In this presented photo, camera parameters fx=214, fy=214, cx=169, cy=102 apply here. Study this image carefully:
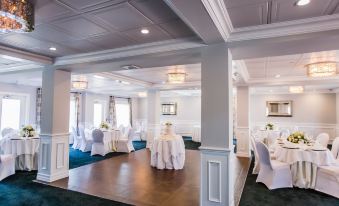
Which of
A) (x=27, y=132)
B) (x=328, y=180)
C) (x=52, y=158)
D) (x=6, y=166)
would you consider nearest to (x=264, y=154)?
(x=328, y=180)

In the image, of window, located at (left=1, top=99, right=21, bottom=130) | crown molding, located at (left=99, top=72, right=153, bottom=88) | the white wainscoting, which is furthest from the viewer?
the white wainscoting

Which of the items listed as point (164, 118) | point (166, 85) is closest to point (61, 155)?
point (166, 85)

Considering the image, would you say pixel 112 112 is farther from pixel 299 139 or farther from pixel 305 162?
pixel 305 162

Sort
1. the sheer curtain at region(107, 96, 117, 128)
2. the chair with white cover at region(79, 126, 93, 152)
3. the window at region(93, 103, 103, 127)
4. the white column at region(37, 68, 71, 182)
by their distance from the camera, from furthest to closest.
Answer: the sheer curtain at region(107, 96, 117, 128)
the window at region(93, 103, 103, 127)
the chair with white cover at region(79, 126, 93, 152)
the white column at region(37, 68, 71, 182)

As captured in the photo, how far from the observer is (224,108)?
3.04m

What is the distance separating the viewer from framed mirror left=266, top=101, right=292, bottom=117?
11.1 meters

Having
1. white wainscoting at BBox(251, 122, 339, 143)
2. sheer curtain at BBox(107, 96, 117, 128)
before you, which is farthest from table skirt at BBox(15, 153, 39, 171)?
white wainscoting at BBox(251, 122, 339, 143)

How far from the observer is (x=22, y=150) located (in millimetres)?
5340

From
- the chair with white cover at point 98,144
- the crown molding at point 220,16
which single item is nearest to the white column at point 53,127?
the chair with white cover at point 98,144

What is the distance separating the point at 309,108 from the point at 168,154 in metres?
8.64

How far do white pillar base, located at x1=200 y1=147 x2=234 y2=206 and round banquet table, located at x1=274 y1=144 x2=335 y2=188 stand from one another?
201 cm

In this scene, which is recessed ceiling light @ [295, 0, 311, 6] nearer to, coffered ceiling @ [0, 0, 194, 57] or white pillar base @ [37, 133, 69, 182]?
coffered ceiling @ [0, 0, 194, 57]

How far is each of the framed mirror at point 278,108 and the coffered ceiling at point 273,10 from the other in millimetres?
9716

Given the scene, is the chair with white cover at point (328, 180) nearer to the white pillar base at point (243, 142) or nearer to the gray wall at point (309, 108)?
the white pillar base at point (243, 142)
